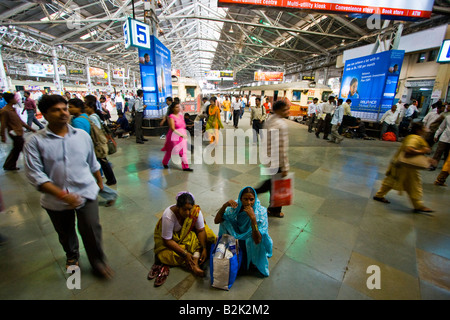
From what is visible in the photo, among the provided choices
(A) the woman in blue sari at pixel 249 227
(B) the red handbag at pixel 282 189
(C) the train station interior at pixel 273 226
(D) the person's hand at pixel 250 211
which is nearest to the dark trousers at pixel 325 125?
(C) the train station interior at pixel 273 226

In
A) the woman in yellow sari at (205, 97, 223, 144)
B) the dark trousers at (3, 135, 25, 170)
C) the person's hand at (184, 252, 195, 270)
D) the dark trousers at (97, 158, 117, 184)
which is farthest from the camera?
Answer: the woman in yellow sari at (205, 97, 223, 144)

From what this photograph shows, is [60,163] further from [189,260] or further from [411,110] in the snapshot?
[411,110]

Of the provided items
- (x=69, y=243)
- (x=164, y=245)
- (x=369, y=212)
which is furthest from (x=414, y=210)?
(x=69, y=243)

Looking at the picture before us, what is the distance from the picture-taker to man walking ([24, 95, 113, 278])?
1.45m

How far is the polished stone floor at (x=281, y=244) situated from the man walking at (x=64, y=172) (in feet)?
1.49

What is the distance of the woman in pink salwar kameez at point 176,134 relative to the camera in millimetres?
4281

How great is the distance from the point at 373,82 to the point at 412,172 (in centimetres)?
837

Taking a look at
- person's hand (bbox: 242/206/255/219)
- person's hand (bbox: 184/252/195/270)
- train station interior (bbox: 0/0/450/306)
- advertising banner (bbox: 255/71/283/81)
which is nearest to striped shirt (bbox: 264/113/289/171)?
train station interior (bbox: 0/0/450/306)

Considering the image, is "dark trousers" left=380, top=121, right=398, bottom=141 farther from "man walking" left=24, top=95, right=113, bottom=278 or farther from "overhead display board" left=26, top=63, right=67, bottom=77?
"overhead display board" left=26, top=63, right=67, bottom=77

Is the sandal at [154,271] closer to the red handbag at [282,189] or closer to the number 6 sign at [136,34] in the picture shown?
the red handbag at [282,189]

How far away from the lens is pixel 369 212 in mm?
3232

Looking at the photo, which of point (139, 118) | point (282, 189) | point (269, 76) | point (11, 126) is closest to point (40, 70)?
point (139, 118)

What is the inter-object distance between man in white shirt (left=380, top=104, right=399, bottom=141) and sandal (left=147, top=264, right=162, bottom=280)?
10219mm
